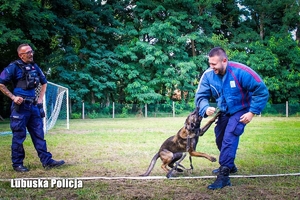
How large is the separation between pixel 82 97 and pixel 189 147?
918 inches

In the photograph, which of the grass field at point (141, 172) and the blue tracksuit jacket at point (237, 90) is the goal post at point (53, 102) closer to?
the grass field at point (141, 172)

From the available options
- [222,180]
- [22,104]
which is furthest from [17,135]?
[222,180]

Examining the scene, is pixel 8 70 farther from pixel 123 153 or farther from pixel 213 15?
pixel 213 15

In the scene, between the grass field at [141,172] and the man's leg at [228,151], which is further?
the man's leg at [228,151]

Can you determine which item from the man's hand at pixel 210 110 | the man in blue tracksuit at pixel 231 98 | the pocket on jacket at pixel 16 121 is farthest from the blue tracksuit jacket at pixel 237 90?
the pocket on jacket at pixel 16 121

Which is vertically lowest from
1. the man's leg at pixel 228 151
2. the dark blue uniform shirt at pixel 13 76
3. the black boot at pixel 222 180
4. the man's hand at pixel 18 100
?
the black boot at pixel 222 180

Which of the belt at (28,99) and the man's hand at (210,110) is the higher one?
the belt at (28,99)

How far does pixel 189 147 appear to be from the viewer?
13.6 feet

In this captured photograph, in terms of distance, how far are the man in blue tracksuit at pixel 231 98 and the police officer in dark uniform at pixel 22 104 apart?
9.32 ft

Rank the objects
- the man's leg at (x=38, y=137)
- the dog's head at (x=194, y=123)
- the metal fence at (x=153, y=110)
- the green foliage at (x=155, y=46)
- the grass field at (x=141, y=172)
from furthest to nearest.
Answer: the metal fence at (x=153, y=110), the green foliage at (x=155, y=46), the man's leg at (x=38, y=137), the dog's head at (x=194, y=123), the grass field at (x=141, y=172)

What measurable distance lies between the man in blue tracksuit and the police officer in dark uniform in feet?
9.32

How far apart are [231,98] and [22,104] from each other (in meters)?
3.34

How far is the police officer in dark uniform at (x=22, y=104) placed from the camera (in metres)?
5.05

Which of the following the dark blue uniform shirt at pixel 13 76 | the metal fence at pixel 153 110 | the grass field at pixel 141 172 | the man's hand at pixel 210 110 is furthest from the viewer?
the metal fence at pixel 153 110
